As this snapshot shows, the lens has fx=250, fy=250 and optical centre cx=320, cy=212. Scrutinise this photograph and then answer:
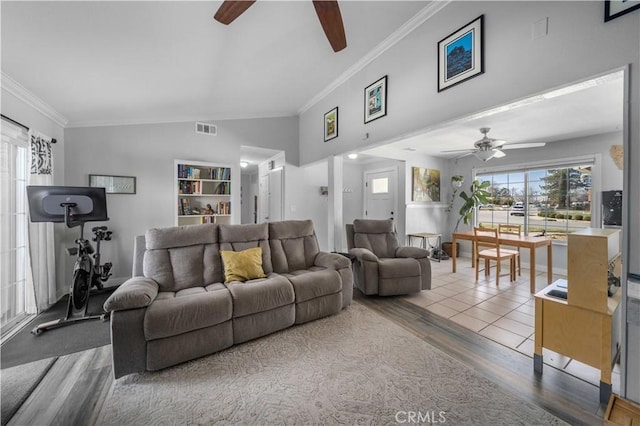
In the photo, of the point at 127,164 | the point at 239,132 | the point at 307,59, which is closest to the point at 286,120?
the point at 239,132

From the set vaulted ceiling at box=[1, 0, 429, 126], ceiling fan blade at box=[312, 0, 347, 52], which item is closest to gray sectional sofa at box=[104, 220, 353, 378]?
vaulted ceiling at box=[1, 0, 429, 126]

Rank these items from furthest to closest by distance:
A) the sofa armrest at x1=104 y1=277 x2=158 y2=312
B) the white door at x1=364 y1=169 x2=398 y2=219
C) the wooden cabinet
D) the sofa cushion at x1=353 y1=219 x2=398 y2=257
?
the white door at x1=364 y1=169 x2=398 y2=219, the sofa cushion at x1=353 y1=219 x2=398 y2=257, the sofa armrest at x1=104 y1=277 x2=158 y2=312, the wooden cabinet

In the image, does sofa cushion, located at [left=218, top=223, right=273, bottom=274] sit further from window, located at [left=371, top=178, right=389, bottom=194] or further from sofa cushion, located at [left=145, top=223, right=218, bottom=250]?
window, located at [left=371, top=178, right=389, bottom=194]

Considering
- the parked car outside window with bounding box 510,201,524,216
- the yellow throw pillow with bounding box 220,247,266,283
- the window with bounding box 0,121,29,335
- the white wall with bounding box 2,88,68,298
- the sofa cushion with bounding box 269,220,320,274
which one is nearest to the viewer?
the window with bounding box 0,121,29,335

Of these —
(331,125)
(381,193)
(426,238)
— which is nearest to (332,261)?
(331,125)

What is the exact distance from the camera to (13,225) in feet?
8.66

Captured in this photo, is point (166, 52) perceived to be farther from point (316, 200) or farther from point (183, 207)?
point (316, 200)

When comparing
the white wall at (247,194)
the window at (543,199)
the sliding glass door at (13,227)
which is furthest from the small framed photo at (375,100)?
the white wall at (247,194)

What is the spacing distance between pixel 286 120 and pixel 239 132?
1089mm

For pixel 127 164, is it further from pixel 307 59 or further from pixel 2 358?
pixel 307 59

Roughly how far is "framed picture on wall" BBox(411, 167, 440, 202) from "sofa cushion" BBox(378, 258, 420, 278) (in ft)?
8.06

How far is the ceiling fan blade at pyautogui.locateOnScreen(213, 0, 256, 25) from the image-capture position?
1.61 meters

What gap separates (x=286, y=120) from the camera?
5348 millimetres

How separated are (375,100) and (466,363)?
10.3 feet
